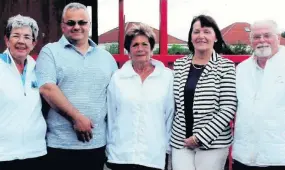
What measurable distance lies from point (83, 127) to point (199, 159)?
87 centimetres

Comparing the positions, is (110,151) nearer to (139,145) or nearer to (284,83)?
(139,145)

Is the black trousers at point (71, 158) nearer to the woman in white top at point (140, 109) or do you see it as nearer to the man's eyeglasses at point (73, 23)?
the woman in white top at point (140, 109)

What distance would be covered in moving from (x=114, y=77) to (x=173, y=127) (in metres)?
0.58

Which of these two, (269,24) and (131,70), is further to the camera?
(131,70)

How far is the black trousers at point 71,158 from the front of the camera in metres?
3.71

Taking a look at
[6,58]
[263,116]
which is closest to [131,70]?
[6,58]

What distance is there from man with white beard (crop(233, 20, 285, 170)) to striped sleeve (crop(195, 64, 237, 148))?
0.05m

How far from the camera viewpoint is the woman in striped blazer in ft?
11.8

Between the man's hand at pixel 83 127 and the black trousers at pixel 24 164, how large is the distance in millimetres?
311

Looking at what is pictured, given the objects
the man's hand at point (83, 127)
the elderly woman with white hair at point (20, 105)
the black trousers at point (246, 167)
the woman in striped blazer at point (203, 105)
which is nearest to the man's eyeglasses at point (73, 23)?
the elderly woman with white hair at point (20, 105)

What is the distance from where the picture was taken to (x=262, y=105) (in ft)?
11.1

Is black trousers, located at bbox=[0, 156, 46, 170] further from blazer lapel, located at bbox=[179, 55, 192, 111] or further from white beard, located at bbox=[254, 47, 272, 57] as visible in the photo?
white beard, located at bbox=[254, 47, 272, 57]

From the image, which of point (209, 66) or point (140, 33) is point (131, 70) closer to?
point (140, 33)

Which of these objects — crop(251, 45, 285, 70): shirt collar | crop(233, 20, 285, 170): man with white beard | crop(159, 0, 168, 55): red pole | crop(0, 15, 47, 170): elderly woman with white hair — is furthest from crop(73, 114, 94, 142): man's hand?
crop(159, 0, 168, 55): red pole
